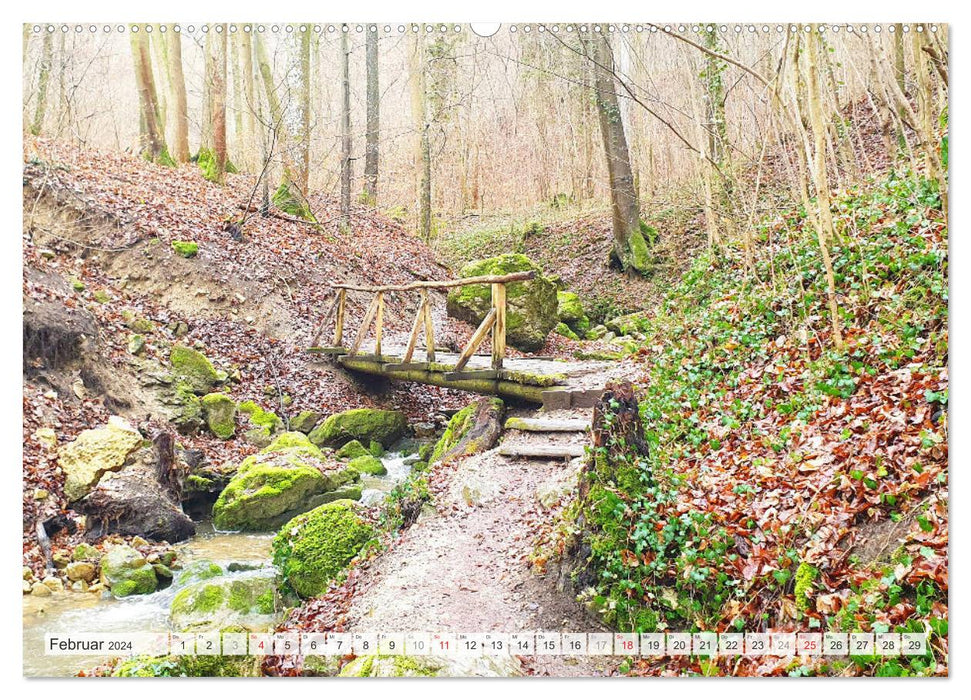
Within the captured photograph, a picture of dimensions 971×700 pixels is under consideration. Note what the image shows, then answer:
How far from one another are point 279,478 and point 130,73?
13.7 feet

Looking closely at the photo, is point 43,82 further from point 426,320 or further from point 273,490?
point 426,320

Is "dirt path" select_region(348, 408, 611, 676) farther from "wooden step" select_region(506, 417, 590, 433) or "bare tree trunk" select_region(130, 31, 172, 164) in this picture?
"bare tree trunk" select_region(130, 31, 172, 164)

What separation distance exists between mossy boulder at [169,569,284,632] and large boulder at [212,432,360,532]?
1.13 metres

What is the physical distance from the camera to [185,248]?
343 inches

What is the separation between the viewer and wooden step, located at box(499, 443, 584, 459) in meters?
5.31

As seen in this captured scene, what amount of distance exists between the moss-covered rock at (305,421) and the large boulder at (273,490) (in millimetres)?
891

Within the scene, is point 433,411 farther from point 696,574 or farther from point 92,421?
point 696,574

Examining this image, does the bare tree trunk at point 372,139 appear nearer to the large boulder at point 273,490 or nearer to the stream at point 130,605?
the stream at point 130,605

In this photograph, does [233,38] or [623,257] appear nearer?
[233,38]

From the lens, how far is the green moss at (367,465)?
6970mm

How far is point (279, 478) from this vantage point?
6.20 metres

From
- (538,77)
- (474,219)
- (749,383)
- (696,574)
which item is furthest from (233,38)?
(696,574)

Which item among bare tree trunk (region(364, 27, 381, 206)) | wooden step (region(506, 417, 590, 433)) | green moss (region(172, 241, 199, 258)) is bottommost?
wooden step (region(506, 417, 590, 433))

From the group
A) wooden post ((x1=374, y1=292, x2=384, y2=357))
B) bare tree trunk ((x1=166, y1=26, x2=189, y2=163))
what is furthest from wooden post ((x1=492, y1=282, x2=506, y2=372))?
bare tree trunk ((x1=166, y1=26, x2=189, y2=163))
